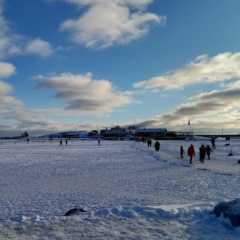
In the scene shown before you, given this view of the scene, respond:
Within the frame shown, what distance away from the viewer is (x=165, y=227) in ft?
27.2

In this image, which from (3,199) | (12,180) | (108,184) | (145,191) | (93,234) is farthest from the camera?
(12,180)

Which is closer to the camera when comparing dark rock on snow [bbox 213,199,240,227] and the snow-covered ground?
the snow-covered ground

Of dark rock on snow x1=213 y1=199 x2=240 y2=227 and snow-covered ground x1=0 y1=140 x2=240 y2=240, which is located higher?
dark rock on snow x1=213 y1=199 x2=240 y2=227

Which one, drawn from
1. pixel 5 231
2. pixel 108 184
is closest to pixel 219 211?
pixel 5 231

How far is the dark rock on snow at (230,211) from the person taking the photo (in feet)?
26.8

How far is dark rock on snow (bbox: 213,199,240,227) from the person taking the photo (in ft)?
26.8

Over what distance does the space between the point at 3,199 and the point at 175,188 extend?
668cm

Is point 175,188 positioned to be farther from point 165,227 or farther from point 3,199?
point 165,227

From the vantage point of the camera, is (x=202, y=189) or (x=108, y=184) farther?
(x=108, y=184)

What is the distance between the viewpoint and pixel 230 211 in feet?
27.5

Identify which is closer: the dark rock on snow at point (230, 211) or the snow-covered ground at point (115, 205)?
the snow-covered ground at point (115, 205)

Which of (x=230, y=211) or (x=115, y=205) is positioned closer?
(x=230, y=211)

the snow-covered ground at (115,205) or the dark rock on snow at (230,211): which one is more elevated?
the dark rock on snow at (230,211)

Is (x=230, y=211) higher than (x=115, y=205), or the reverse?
(x=230, y=211)
